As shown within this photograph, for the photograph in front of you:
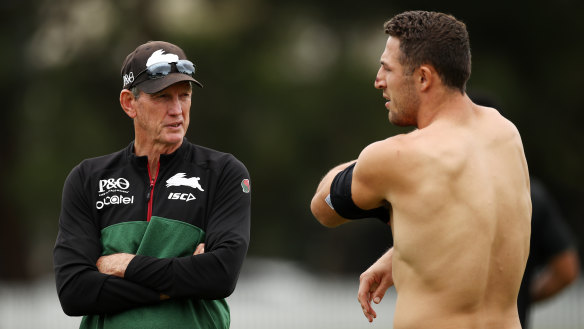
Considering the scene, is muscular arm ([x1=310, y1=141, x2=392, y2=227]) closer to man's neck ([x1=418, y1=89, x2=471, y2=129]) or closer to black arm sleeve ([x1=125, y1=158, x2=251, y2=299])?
man's neck ([x1=418, y1=89, x2=471, y2=129])

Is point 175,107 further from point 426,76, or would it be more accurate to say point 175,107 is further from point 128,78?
point 426,76

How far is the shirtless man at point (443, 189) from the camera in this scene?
4188mm

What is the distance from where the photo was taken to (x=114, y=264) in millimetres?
4875

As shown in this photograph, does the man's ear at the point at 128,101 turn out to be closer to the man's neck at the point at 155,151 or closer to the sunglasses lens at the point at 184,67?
the man's neck at the point at 155,151

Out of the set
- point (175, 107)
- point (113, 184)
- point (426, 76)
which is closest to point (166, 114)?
point (175, 107)

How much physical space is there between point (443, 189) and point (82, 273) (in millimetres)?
1969

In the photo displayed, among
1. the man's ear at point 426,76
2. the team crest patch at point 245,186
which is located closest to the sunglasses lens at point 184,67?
the team crest patch at point 245,186

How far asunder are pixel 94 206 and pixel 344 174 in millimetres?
1447

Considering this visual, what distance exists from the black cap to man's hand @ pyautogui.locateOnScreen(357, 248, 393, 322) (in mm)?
1431

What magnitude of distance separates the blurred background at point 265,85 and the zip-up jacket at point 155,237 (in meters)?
17.7

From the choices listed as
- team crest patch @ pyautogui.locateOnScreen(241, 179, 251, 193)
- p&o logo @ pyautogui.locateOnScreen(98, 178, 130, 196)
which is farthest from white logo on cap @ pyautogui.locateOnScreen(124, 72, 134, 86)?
team crest patch @ pyautogui.locateOnScreen(241, 179, 251, 193)

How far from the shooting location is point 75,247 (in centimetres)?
495

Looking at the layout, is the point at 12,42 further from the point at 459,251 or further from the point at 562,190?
the point at 459,251

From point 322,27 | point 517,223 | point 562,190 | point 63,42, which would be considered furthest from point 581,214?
point 517,223
